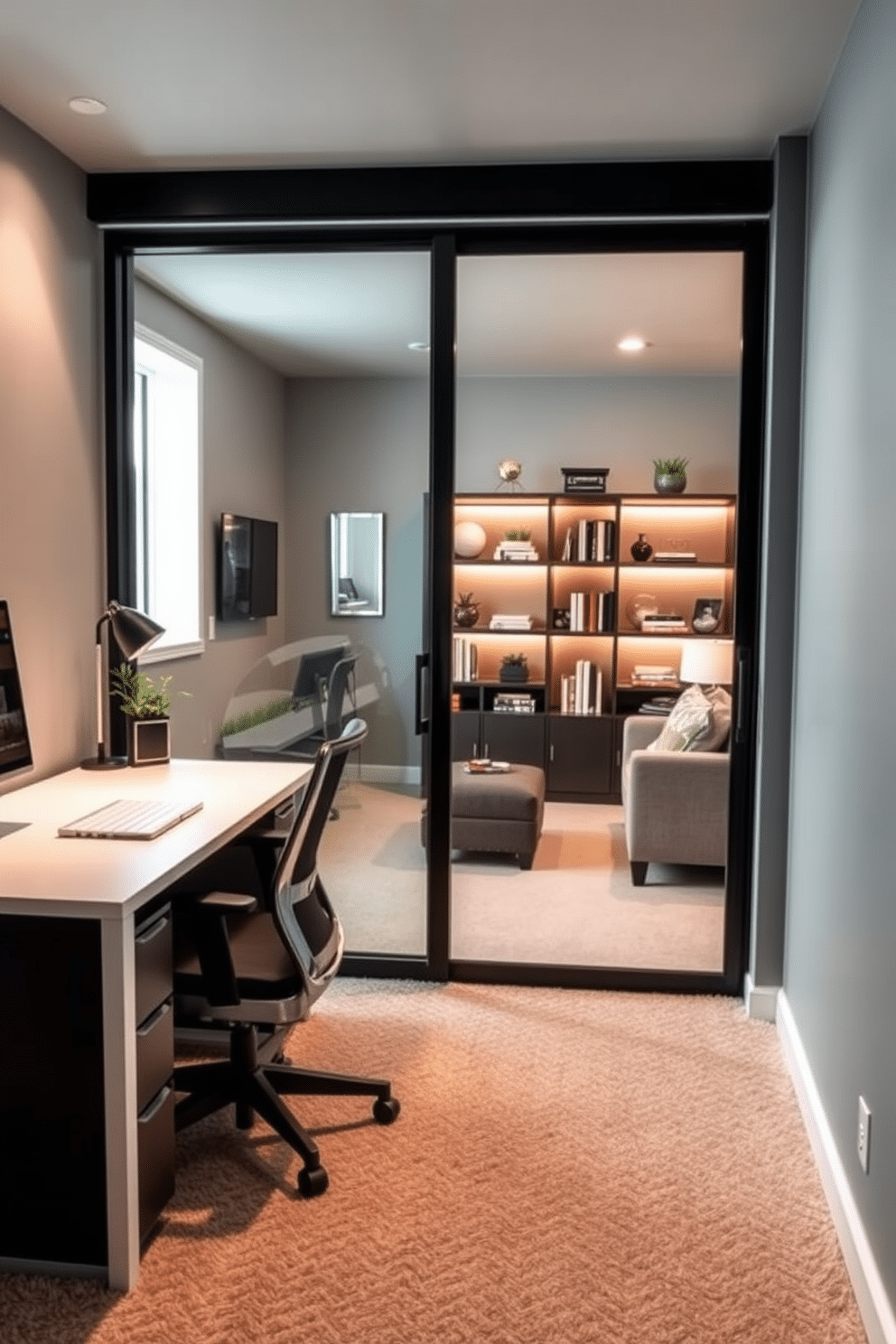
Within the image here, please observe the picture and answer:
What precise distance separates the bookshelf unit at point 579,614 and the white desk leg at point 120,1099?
14.4 ft

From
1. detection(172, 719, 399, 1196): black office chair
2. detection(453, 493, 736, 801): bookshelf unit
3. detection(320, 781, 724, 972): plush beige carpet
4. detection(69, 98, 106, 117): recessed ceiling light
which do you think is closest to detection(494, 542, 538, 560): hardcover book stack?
detection(453, 493, 736, 801): bookshelf unit

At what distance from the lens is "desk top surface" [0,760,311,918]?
188 centimetres

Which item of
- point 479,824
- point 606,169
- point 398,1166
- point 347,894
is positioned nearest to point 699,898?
point 479,824

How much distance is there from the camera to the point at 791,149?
9.72ft

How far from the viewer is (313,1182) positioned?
2.27 m

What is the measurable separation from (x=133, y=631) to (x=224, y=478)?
778 millimetres

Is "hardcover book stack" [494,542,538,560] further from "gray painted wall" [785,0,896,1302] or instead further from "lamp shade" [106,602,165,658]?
"lamp shade" [106,602,165,658]

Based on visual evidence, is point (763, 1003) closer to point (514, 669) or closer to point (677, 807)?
point (677, 807)

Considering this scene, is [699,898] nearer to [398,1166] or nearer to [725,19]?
[398,1166]

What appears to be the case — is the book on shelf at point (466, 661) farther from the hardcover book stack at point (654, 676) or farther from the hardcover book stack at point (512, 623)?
the hardcover book stack at point (654, 676)

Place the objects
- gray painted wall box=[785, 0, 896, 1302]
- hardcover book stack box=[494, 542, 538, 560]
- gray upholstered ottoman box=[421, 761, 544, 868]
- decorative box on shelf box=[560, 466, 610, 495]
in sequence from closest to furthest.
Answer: gray painted wall box=[785, 0, 896, 1302] < gray upholstered ottoman box=[421, 761, 544, 868] < decorative box on shelf box=[560, 466, 610, 495] < hardcover book stack box=[494, 542, 538, 560]

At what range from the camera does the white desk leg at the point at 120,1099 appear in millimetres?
1899

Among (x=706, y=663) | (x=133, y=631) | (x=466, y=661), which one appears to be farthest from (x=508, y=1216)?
(x=466, y=661)

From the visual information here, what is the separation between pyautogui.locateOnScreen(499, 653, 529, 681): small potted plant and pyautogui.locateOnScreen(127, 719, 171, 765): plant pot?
11.2 feet
